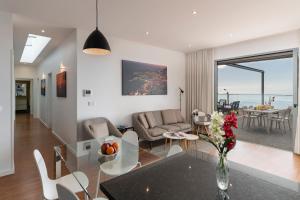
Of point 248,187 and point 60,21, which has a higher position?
point 60,21

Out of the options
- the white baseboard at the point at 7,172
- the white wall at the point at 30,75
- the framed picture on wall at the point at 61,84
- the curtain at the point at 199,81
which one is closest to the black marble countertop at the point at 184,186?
the white baseboard at the point at 7,172

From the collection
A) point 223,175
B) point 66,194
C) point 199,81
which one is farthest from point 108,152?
point 199,81

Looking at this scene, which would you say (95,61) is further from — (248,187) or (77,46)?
(248,187)

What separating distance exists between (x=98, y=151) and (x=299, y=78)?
4.52 m

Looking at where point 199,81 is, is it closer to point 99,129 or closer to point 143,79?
point 143,79

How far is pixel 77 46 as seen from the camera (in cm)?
377

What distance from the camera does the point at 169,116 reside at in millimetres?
5176

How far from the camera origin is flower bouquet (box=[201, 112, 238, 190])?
3.25ft

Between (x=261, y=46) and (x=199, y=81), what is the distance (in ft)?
6.34

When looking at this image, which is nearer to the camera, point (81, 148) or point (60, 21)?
point (81, 148)

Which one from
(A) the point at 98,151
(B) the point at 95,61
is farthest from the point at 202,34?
(A) the point at 98,151

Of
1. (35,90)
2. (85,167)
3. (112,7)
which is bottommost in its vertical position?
(85,167)

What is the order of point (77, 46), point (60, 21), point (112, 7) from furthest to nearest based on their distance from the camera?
point (77, 46) < point (60, 21) < point (112, 7)

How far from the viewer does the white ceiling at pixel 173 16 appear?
2.71m
